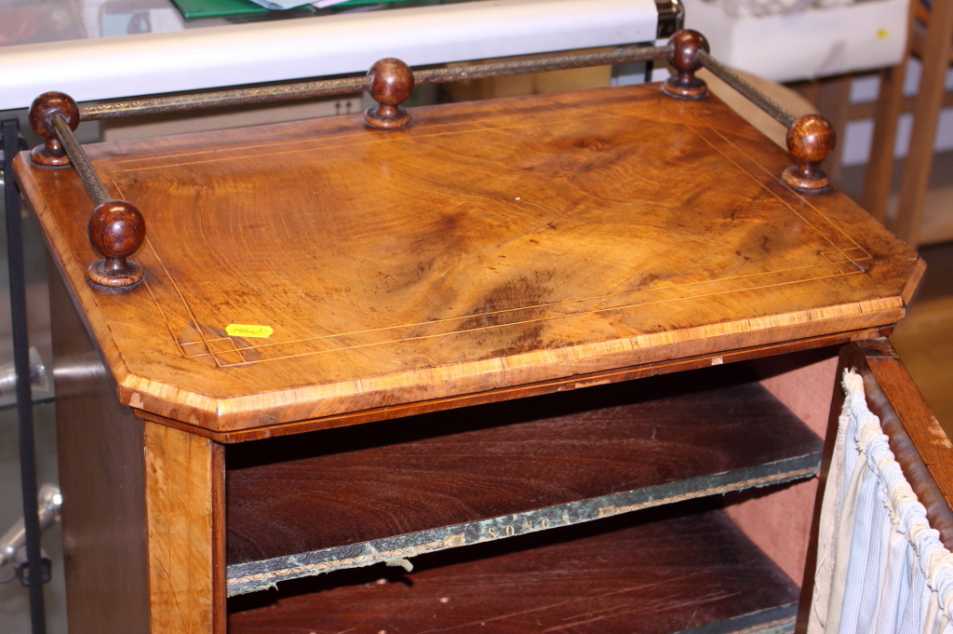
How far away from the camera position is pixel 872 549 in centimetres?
83

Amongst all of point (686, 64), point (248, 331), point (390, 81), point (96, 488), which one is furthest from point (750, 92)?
point (96, 488)

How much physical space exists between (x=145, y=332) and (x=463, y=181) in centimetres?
33

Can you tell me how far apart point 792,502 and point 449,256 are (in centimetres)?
47

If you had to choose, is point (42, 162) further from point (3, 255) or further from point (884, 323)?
point (884, 323)

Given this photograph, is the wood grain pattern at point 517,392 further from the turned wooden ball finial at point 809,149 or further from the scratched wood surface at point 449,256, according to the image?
the turned wooden ball finial at point 809,149

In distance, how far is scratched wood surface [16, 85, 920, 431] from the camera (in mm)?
713

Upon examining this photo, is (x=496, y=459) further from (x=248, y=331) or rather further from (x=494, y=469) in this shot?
(x=248, y=331)

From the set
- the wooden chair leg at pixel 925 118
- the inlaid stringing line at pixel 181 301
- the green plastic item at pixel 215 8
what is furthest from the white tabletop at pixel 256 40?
the wooden chair leg at pixel 925 118

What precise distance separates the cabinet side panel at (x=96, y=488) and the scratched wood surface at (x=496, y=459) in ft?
0.27

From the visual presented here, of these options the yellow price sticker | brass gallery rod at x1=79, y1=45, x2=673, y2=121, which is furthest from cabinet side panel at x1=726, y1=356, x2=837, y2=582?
the yellow price sticker

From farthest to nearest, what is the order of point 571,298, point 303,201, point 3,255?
point 3,255, point 303,201, point 571,298

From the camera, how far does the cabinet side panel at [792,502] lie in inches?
39.4

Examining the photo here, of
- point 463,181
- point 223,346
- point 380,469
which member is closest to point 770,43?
point 463,181

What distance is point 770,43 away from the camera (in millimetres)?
1990
